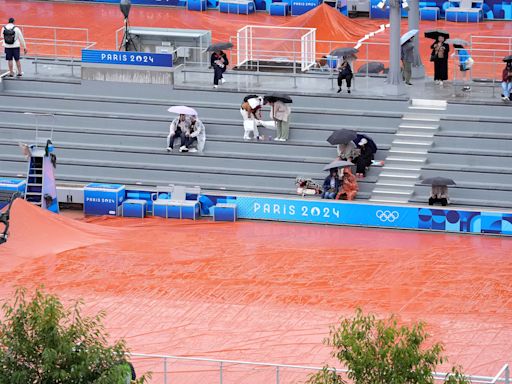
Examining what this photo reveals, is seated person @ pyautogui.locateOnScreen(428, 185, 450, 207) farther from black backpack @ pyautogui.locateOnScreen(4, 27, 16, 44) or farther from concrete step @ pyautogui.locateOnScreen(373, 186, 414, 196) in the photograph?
black backpack @ pyautogui.locateOnScreen(4, 27, 16, 44)

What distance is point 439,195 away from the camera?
40.6 m

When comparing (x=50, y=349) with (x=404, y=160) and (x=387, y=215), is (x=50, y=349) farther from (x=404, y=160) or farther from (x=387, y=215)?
(x=404, y=160)

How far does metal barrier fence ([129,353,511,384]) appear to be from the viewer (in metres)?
27.8

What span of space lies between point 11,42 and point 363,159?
11.1m

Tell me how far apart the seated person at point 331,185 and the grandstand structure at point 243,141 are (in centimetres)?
92

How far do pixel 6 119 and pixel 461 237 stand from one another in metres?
13.9

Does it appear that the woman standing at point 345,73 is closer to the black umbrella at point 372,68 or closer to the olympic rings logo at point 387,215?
the black umbrella at point 372,68

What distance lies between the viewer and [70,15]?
62.3m

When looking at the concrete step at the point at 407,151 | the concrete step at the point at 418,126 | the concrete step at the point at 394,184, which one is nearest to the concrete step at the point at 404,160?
the concrete step at the point at 407,151

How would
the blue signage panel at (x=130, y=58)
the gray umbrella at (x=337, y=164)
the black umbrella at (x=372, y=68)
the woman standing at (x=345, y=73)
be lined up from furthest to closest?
1. the black umbrella at (x=372, y=68)
2. the blue signage panel at (x=130, y=58)
3. the woman standing at (x=345, y=73)
4. the gray umbrella at (x=337, y=164)

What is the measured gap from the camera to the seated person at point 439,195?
40.6m

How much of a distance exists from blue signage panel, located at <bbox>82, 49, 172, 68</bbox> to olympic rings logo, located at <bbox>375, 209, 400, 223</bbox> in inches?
344

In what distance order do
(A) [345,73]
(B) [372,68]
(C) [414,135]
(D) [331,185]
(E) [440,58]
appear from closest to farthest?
(D) [331,185] < (C) [414,135] < (A) [345,73] < (E) [440,58] < (B) [372,68]

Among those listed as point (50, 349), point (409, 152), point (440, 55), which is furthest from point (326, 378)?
point (440, 55)
